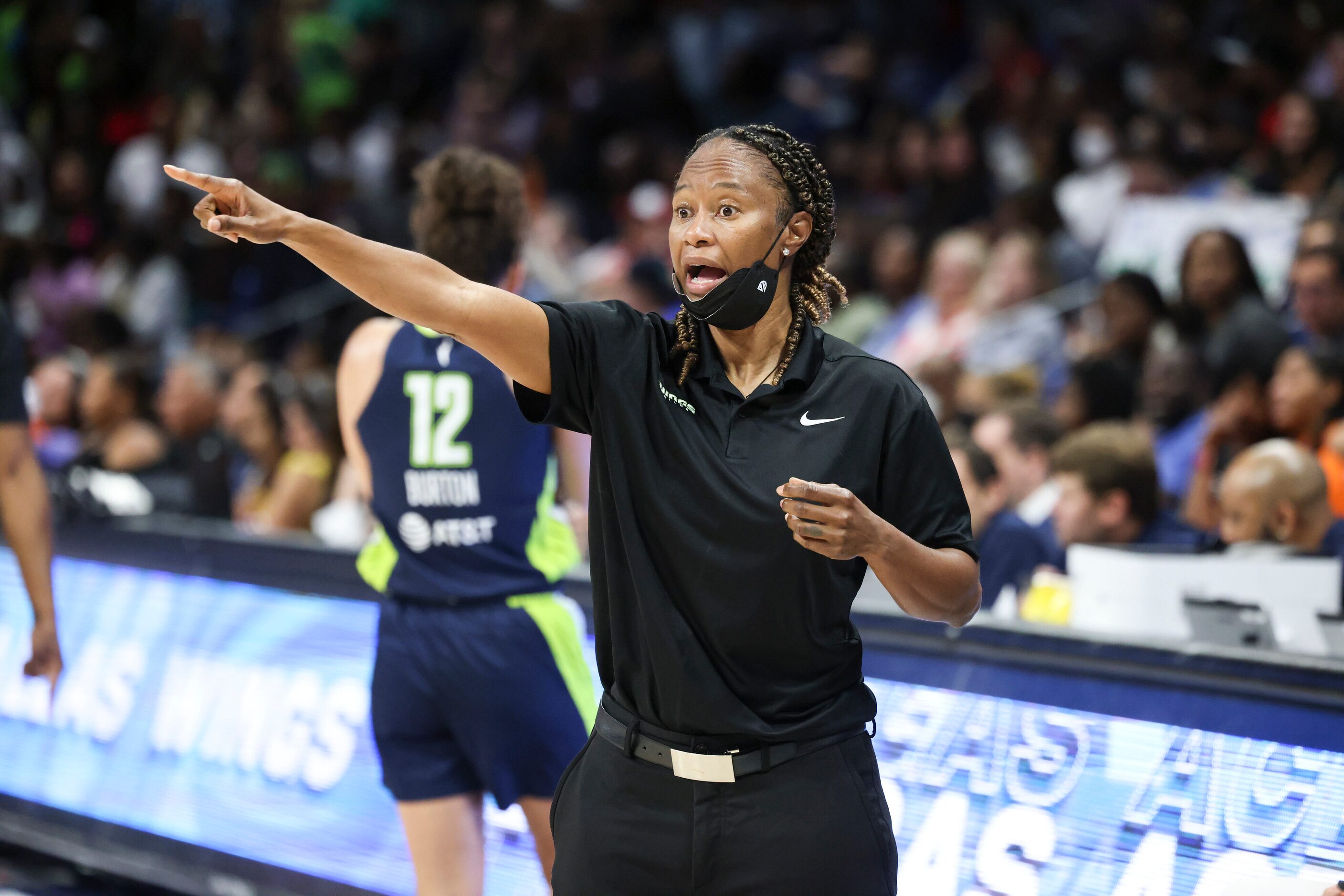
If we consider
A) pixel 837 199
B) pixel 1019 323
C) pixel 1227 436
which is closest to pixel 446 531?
pixel 1227 436

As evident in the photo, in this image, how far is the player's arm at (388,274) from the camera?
2092mm

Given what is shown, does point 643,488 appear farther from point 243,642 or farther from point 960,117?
point 960,117

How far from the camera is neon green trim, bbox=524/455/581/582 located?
133 inches

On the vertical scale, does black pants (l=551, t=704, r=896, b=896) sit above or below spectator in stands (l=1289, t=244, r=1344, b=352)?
below

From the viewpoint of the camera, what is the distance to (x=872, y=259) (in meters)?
8.82

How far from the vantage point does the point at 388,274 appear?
2.12 metres

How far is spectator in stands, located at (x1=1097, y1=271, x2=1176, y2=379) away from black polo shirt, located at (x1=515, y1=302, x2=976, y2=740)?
4802mm

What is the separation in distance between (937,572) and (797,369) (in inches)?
15.8

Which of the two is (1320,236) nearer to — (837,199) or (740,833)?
(837,199)

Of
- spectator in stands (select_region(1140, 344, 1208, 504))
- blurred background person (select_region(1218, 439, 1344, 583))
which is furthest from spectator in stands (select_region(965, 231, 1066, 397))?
Answer: blurred background person (select_region(1218, 439, 1344, 583))

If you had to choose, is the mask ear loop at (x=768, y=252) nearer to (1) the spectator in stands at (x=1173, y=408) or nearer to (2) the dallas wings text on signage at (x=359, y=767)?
(2) the dallas wings text on signage at (x=359, y=767)

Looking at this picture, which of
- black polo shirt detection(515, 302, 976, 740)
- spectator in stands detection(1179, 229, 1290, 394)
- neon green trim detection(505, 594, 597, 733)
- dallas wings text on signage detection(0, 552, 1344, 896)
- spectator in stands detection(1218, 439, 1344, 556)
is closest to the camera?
black polo shirt detection(515, 302, 976, 740)

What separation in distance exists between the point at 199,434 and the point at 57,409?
1.62m

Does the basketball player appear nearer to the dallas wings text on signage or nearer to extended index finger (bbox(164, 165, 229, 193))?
the dallas wings text on signage
